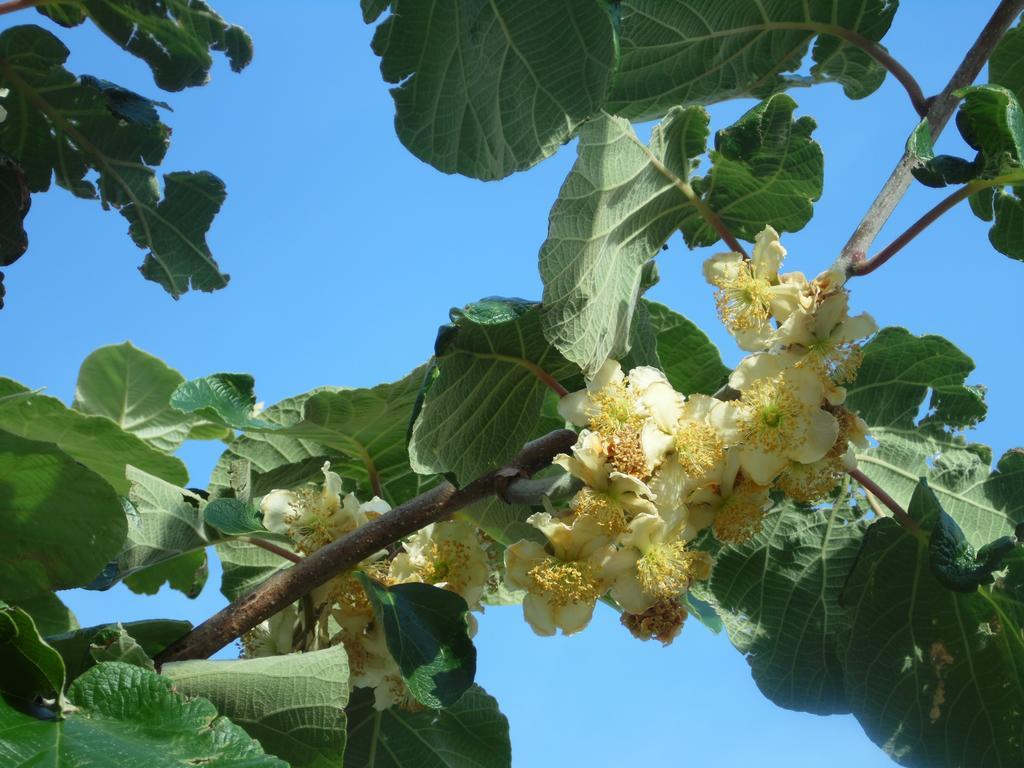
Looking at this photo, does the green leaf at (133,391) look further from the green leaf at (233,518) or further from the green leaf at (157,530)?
the green leaf at (233,518)

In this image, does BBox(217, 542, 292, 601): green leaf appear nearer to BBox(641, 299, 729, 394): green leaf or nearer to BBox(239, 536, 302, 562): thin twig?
BBox(239, 536, 302, 562): thin twig

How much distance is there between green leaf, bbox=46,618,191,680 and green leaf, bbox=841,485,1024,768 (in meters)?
0.91

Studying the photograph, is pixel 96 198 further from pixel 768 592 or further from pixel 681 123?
pixel 768 592

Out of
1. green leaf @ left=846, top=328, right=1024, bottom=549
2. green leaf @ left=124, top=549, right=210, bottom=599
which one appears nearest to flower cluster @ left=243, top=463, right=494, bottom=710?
green leaf @ left=124, top=549, right=210, bottom=599

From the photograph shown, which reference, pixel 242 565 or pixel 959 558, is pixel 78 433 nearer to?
pixel 242 565

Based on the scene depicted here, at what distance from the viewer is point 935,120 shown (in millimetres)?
1255

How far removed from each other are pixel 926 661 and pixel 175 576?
1.19m

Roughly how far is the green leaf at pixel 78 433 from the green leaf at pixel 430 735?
19.3 inches

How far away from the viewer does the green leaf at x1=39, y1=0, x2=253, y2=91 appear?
1793mm

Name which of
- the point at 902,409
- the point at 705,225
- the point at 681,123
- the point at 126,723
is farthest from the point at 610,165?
the point at 126,723

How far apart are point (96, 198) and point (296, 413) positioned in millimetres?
842

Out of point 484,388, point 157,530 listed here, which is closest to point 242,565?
point 157,530

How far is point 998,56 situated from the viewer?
136 centimetres

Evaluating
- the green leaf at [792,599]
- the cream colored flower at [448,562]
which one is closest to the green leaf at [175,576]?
the cream colored flower at [448,562]
